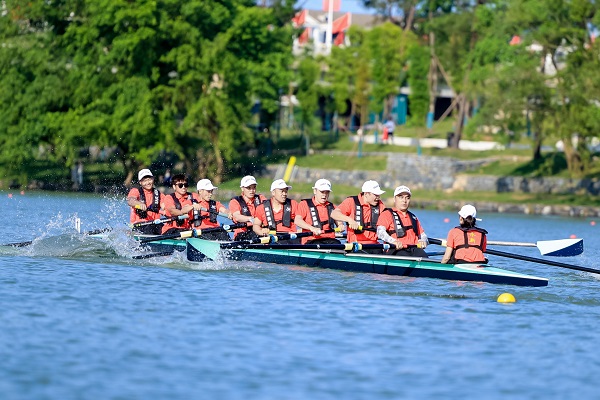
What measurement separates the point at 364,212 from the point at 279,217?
5.81 ft

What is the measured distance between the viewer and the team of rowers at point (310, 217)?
687 inches

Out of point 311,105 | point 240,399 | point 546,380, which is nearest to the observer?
point 240,399

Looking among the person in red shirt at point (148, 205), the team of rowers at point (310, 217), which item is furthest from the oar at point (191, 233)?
the person in red shirt at point (148, 205)

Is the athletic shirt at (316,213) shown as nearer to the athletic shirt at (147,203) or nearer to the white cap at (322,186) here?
the white cap at (322,186)

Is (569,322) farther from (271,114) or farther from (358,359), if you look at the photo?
(271,114)

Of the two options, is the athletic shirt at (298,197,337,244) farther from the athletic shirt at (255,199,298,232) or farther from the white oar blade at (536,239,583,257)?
the white oar blade at (536,239,583,257)

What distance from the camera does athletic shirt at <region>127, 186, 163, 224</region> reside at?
71.2ft

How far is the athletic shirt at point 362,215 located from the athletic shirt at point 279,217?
1.30 metres

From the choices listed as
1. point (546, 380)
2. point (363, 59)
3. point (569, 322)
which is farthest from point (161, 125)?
point (546, 380)

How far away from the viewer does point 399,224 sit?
18.2 metres

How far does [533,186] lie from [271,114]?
1752cm

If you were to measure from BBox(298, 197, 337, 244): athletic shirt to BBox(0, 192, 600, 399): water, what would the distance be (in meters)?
1.22

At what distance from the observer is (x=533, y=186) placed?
48.5 metres

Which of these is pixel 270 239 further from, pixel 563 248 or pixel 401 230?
pixel 563 248
